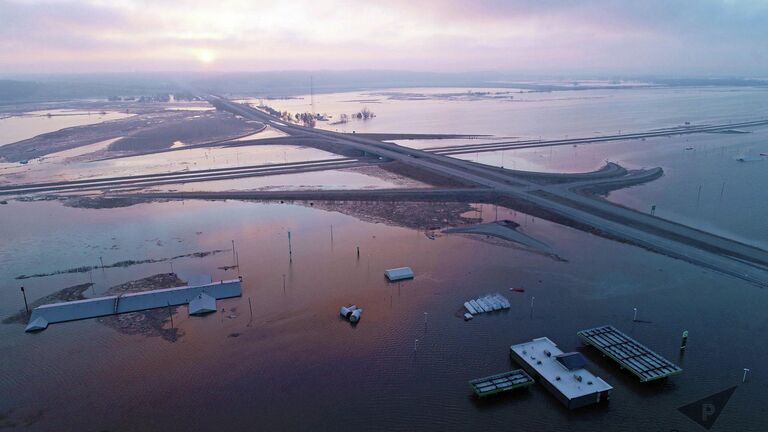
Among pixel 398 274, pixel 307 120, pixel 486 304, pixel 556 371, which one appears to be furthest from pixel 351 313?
pixel 307 120

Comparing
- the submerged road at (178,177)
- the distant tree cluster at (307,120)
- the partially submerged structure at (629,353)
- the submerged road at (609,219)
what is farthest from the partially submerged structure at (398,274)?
the distant tree cluster at (307,120)

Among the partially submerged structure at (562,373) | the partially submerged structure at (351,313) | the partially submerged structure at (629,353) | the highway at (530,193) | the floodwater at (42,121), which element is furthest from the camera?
the floodwater at (42,121)

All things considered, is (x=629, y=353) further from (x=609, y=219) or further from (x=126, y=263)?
(x=126, y=263)

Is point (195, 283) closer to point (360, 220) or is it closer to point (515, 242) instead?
point (360, 220)

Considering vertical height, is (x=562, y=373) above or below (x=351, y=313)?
below

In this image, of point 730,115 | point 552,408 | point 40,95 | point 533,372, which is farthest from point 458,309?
point 40,95

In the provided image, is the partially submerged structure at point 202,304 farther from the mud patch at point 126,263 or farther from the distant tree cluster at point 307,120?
the distant tree cluster at point 307,120

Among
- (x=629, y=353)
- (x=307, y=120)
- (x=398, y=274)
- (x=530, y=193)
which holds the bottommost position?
(x=629, y=353)
